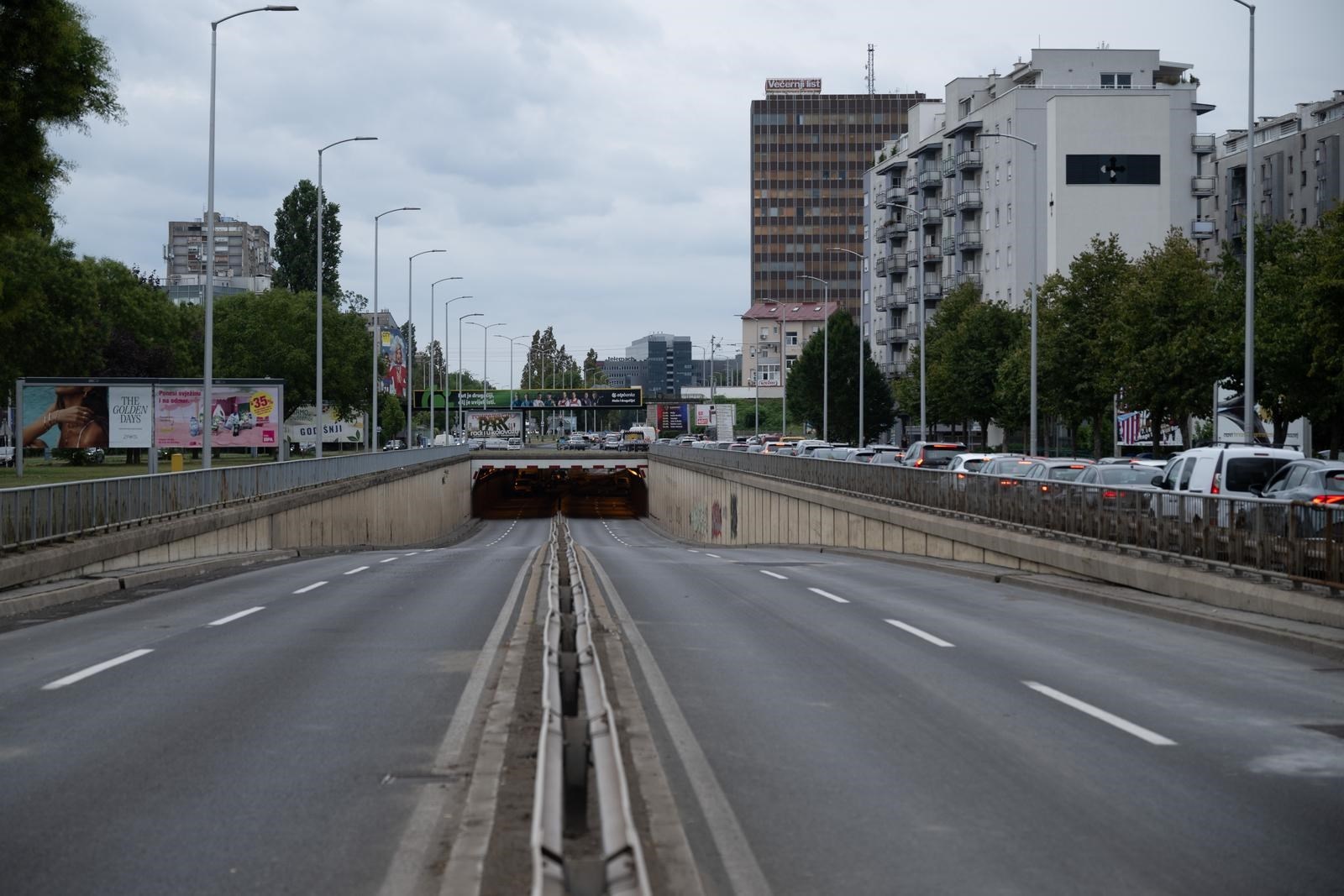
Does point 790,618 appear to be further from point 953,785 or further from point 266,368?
point 266,368

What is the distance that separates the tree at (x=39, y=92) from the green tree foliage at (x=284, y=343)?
136 feet

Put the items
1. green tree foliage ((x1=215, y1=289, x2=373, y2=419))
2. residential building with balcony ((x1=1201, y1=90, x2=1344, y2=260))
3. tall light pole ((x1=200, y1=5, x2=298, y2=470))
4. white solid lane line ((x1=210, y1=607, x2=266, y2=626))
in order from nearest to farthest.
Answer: white solid lane line ((x1=210, y1=607, x2=266, y2=626))
tall light pole ((x1=200, y1=5, x2=298, y2=470))
green tree foliage ((x1=215, y1=289, x2=373, y2=419))
residential building with balcony ((x1=1201, y1=90, x2=1344, y2=260))

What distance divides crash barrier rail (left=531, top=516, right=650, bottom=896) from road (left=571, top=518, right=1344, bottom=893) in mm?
587

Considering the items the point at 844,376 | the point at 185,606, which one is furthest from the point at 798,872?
the point at 844,376

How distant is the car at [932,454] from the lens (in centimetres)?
4672

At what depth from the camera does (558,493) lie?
460ft

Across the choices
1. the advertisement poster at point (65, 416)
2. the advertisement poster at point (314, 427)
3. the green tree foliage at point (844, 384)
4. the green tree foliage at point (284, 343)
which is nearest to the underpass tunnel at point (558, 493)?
the advertisement poster at point (314, 427)

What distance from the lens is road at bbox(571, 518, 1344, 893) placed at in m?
6.61

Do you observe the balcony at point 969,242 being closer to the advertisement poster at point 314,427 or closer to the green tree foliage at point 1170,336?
the advertisement poster at point 314,427

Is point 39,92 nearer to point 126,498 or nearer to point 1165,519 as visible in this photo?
point 126,498

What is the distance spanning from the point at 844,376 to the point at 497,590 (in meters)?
78.5

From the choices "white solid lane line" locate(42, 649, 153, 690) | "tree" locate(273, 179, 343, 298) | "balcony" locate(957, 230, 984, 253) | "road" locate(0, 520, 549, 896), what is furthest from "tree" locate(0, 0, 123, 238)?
"balcony" locate(957, 230, 984, 253)

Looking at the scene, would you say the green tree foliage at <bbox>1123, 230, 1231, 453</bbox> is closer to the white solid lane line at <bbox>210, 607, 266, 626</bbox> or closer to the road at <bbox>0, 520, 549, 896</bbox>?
the road at <bbox>0, 520, 549, 896</bbox>

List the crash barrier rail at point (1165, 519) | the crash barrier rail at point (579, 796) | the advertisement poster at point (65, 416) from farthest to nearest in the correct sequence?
the advertisement poster at point (65, 416), the crash barrier rail at point (1165, 519), the crash barrier rail at point (579, 796)
